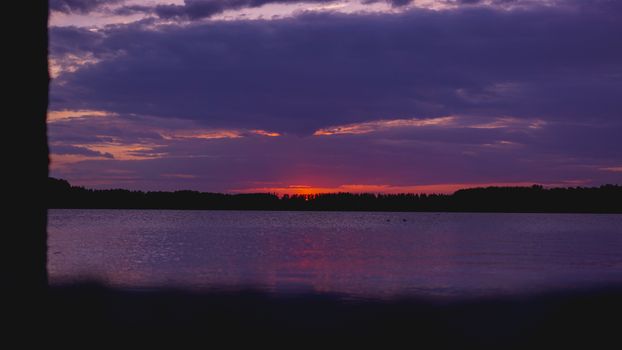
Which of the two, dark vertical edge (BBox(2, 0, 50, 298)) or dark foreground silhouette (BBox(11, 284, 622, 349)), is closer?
dark vertical edge (BBox(2, 0, 50, 298))

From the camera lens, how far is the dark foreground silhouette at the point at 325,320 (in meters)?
18.5

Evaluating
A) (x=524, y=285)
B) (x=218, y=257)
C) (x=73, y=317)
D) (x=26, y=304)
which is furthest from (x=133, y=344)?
(x=218, y=257)

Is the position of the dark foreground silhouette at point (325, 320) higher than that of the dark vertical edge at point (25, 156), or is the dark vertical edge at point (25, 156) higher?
the dark vertical edge at point (25, 156)

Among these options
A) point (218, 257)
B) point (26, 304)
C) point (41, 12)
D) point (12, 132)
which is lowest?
point (218, 257)

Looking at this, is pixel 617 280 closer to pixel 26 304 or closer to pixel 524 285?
pixel 524 285

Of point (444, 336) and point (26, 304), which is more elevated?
point (26, 304)

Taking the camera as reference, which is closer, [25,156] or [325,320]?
[25,156]

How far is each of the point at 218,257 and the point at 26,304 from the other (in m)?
58.3

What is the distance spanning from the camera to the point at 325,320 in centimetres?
2281

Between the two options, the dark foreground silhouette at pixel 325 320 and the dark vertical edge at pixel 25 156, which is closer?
the dark vertical edge at pixel 25 156

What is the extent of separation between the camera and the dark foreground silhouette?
60.7ft

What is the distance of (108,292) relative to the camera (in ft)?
104

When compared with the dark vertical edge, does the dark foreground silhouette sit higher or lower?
lower

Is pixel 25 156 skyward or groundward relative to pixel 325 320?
skyward
